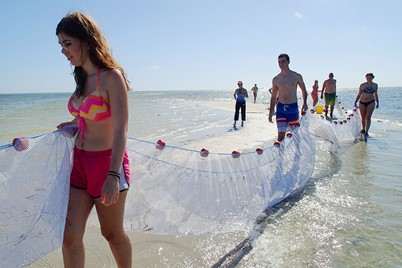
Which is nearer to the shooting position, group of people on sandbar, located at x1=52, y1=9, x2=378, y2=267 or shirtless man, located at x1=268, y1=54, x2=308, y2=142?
group of people on sandbar, located at x1=52, y1=9, x2=378, y2=267

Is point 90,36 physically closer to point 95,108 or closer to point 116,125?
point 95,108

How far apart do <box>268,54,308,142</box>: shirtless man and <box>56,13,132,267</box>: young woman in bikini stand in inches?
169

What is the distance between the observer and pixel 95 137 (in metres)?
1.93

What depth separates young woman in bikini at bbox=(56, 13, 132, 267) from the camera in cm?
178

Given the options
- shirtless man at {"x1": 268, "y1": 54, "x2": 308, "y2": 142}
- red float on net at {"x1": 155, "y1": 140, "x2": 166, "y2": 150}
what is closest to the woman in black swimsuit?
shirtless man at {"x1": 268, "y1": 54, "x2": 308, "y2": 142}

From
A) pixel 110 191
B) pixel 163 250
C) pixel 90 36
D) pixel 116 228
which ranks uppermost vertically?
pixel 90 36

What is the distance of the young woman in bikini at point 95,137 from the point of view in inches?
69.9

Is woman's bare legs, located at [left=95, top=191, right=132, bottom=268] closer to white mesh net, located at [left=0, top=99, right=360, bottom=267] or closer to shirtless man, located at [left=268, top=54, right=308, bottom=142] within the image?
white mesh net, located at [left=0, top=99, right=360, bottom=267]

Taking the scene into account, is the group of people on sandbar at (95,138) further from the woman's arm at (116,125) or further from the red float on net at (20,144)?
the red float on net at (20,144)

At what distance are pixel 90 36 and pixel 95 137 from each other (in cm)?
56

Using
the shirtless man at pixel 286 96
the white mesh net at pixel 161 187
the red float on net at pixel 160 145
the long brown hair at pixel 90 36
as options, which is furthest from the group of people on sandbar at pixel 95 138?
the shirtless man at pixel 286 96

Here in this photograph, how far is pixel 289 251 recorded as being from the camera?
282 cm

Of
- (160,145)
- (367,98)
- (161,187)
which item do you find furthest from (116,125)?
(367,98)

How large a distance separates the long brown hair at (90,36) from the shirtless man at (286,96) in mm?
4290
